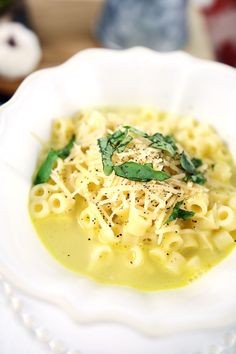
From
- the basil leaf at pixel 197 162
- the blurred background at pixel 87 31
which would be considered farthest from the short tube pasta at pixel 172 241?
the blurred background at pixel 87 31

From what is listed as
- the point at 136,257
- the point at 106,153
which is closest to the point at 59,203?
the point at 106,153

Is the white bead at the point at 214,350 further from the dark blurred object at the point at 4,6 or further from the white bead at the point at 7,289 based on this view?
the dark blurred object at the point at 4,6

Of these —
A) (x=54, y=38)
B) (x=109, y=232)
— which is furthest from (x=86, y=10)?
(x=109, y=232)

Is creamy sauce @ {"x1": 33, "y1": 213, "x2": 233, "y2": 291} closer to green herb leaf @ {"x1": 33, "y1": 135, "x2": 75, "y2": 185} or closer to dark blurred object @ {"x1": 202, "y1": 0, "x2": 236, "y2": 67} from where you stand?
green herb leaf @ {"x1": 33, "y1": 135, "x2": 75, "y2": 185}

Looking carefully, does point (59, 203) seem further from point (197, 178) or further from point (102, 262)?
point (197, 178)

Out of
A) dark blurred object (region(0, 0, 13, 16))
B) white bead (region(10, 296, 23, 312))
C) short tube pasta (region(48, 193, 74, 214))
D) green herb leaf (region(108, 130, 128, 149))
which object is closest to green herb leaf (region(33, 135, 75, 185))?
short tube pasta (region(48, 193, 74, 214))

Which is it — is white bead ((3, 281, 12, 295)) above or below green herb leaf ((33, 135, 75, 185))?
below

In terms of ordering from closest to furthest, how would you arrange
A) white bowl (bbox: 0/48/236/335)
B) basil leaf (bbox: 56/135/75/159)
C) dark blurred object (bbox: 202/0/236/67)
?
white bowl (bbox: 0/48/236/335) < basil leaf (bbox: 56/135/75/159) < dark blurred object (bbox: 202/0/236/67)
